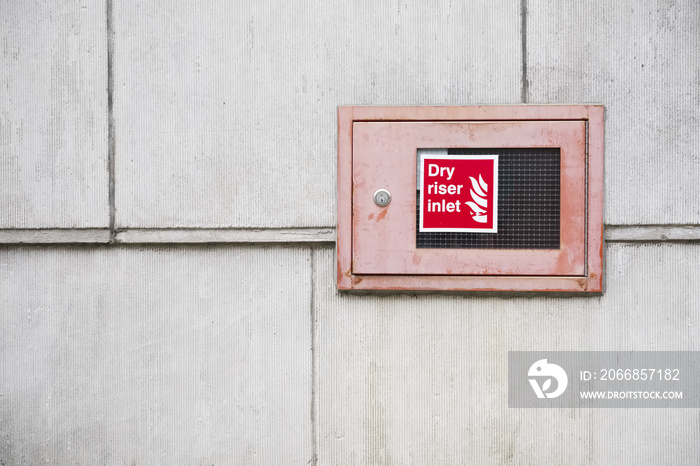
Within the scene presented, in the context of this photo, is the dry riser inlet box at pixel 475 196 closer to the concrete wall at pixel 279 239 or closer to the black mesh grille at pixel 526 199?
the black mesh grille at pixel 526 199

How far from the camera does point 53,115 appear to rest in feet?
6.71

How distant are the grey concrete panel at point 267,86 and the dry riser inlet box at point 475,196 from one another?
142mm

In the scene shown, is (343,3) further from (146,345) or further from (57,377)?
(57,377)

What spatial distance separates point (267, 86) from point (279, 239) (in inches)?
27.5

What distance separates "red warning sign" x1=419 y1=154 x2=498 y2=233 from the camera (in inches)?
73.8

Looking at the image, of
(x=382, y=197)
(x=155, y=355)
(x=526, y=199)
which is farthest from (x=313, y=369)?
(x=526, y=199)

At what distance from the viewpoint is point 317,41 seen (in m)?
1.98

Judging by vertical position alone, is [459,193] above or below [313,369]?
above

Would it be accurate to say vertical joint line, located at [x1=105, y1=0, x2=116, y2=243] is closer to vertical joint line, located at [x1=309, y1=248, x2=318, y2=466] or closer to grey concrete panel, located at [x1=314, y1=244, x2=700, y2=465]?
vertical joint line, located at [x1=309, y1=248, x2=318, y2=466]

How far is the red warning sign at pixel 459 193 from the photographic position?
1.87 metres

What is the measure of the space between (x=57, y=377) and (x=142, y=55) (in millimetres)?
1562

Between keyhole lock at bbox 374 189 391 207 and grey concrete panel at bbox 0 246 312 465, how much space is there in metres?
0.41
